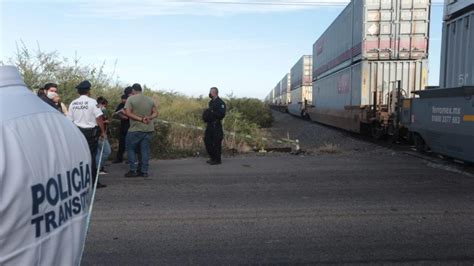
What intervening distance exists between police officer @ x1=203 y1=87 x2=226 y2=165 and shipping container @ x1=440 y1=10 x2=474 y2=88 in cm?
461

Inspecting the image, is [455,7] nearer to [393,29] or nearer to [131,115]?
[393,29]

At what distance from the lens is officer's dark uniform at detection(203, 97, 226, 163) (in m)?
9.39

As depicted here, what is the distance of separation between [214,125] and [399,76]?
7.84 m

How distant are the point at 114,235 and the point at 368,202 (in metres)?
3.35

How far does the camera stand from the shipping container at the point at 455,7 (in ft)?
27.0

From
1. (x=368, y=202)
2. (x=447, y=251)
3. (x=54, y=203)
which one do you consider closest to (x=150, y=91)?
(x=368, y=202)

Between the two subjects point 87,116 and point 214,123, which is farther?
point 214,123

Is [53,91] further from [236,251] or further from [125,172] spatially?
[236,251]

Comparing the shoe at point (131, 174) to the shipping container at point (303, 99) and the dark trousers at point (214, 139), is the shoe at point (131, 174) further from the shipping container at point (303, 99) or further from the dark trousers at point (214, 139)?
the shipping container at point (303, 99)

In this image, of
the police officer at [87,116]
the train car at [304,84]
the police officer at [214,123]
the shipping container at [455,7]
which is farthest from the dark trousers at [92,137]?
the train car at [304,84]

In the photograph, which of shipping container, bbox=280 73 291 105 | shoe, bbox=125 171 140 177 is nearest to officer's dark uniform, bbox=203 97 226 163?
shoe, bbox=125 171 140 177

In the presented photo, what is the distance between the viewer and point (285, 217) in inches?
213

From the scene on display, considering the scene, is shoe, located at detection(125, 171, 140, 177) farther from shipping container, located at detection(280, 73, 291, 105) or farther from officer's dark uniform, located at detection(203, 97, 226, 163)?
shipping container, located at detection(280, 73, 291, 105)

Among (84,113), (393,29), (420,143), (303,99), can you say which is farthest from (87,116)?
(303,99)
